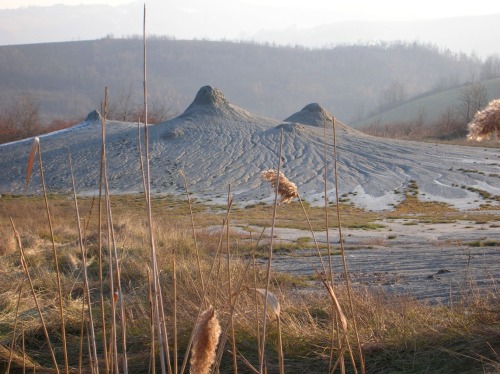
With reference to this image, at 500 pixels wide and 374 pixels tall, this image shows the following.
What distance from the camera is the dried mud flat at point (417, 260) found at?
6055 millimetres

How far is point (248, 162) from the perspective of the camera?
29.9m

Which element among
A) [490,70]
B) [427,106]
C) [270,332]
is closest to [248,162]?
[270,332]

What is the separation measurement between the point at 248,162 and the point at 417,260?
21266 millimetres

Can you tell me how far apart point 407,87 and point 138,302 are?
101m

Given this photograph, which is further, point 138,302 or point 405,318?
point 138,302

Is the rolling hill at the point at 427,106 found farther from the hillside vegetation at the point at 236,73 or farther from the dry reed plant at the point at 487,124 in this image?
the dry reed plant at the point at 487,124

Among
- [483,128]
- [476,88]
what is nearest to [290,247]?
[483,128]

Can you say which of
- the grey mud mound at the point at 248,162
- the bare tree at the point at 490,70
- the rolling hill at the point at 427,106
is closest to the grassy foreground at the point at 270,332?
the grey mud mound at the point at 248,162

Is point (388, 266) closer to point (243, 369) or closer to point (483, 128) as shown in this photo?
point (243, 369)

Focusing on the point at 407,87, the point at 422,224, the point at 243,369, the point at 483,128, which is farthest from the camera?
the point at 407,87

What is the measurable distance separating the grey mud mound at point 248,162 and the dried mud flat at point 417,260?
30.0 ft

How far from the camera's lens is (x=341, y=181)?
88.3ft

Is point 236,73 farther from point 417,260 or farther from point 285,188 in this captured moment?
point 285,188

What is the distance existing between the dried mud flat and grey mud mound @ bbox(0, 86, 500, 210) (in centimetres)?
916
